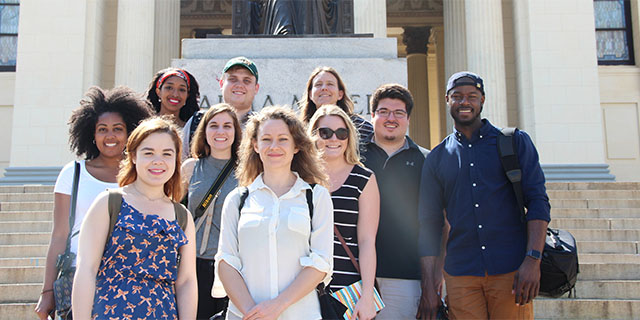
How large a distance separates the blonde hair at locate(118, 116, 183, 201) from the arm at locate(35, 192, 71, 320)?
563 millimetres

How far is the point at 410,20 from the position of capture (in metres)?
24.2

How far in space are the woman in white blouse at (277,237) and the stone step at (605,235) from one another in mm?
5797

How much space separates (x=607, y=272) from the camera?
6203 mm

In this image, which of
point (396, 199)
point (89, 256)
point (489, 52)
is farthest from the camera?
point (489, 52)

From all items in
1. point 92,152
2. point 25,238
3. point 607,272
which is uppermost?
point 92,152

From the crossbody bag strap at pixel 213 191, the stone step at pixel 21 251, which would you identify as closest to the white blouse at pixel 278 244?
the crossbody bag strap at pixel 213 191

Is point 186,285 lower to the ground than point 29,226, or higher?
lower

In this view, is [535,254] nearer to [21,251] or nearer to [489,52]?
[21,251]

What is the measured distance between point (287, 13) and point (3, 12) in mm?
13863

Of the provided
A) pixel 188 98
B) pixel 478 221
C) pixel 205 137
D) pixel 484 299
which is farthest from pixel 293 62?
pixel 484 299

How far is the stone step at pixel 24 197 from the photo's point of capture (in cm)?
988

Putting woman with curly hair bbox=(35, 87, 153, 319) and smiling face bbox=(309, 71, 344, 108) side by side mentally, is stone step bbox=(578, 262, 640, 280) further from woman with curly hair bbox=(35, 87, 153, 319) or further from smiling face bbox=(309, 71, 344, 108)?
woman with curly hair bbox=(35, 87, 153, 319)

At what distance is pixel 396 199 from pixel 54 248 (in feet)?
7.19

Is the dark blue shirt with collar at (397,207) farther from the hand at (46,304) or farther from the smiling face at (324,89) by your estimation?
the hand at (46,304)
